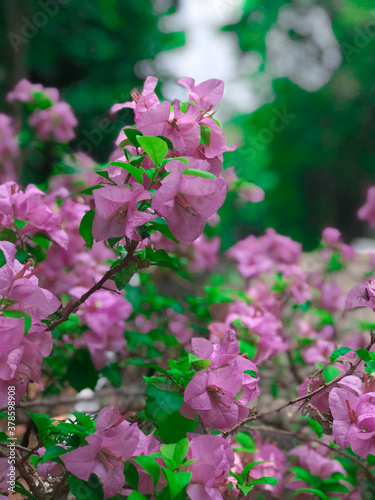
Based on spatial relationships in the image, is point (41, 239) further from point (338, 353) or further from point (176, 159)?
point (338, 353)

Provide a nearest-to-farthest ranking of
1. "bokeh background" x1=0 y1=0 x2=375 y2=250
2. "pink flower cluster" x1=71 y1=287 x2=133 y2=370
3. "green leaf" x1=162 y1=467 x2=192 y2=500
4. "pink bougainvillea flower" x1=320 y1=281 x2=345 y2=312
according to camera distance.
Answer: "green leaf" x1=162 y1=467 x2=192 y2=500 < "pink flower cluster" x1=71 y1=287 x2=133 y2=370 < "pink bougainvillea flower" x1=320 y1=281 x2=345 y2=312 < "bokeh background" x1=0 y1=0 x2=375 y2=250

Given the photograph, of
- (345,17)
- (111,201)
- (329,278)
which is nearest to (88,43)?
(329,278)

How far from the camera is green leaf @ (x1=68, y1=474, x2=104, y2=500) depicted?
498 mm

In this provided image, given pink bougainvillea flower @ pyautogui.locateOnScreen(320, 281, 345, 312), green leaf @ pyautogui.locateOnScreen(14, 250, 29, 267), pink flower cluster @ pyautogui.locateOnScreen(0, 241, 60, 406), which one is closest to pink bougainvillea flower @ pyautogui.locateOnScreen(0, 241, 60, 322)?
pink flower cluster @ pyautogui.locateOnScreen(0, 241, 60, 406)

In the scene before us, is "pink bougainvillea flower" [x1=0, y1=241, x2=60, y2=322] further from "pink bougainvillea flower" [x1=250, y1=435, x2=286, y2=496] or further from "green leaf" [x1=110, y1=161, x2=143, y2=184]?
"pink bougainvillea flower" [x1=250, y1=435, x2=286, y2=496]

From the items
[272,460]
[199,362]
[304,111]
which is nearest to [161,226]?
[199,362]

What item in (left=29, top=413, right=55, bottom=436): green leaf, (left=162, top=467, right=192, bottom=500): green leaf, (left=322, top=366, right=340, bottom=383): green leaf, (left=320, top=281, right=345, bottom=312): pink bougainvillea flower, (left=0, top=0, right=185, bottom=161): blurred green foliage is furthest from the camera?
(left=0, top=0, right=185, bottom=161): blurred green foliage

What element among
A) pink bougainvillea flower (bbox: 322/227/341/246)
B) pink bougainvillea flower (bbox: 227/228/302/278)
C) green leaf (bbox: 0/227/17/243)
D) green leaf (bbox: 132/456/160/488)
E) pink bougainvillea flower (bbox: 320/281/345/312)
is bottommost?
pink bougainvillea flower (bbox: 320/281/345/312)

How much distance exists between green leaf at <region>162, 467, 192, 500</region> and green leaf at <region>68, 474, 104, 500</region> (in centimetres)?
7

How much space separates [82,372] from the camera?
3.40 ft

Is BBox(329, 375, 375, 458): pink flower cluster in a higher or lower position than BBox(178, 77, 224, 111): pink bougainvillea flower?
lower

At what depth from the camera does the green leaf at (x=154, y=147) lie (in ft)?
1.75

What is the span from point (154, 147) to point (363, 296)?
1.04 ft

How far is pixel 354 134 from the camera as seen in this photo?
30.2ft
